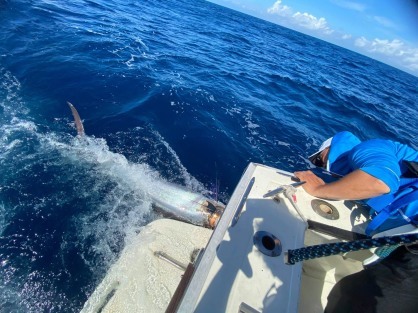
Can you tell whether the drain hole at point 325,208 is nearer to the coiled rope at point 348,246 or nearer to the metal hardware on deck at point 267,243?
the metal hardware on deck at point 267,243

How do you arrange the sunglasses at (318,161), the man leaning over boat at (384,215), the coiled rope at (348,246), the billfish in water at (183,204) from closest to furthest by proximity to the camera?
the coiled rope at (348,246) → the man leaning over boat at (384,215) → the sunglasses at (318,161) → the billfish in water at (183,204)

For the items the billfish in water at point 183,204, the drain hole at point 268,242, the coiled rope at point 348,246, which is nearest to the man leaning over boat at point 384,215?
the coiled rope at point 348,246

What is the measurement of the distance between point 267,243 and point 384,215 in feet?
3.12

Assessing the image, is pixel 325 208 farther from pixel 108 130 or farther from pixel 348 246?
pixel 108 130

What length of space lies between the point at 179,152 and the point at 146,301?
12.2 feet

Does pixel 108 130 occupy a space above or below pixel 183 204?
below

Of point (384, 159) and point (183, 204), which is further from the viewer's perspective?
point (183, 204)

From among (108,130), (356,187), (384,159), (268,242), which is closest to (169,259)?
(268,242)

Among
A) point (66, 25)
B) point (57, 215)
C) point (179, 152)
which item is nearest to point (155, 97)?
point (179, 152)

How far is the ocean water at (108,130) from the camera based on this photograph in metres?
3.62

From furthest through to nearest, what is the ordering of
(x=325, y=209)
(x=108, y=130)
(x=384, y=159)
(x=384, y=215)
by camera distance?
(x=108, y=130) < (x=325, y=209) < (x=384, y=215) < (x=384, y=159)

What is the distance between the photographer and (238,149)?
258 inches

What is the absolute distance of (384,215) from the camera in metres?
2.00

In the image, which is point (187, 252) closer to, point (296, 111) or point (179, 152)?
point (179, 152)
